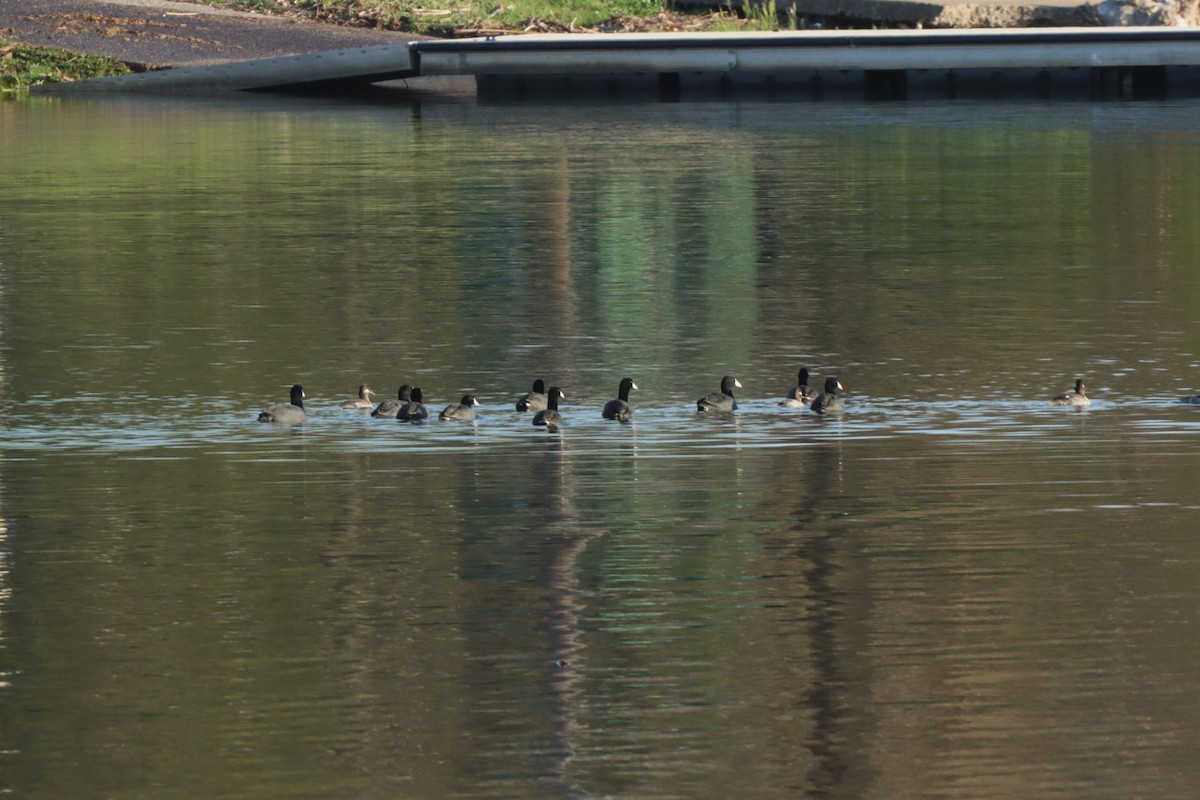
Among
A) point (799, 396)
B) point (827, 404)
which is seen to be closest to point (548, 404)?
point (799, 396)

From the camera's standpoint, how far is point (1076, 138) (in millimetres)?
47125

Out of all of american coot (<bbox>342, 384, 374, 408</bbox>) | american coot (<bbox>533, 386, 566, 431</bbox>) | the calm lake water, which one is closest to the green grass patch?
the calm lake water

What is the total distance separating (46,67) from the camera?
66.8 m

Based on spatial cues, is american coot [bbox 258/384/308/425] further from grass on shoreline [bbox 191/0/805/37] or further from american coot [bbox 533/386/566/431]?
grass on shoreline [bbox 191/0/805/37]

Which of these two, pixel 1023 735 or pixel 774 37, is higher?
pixel 774 37

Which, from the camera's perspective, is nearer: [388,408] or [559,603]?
[559,603]

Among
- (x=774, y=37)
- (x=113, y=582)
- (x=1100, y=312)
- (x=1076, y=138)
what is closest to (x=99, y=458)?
(x=113, y=582)

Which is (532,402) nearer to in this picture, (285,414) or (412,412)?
(412,412)

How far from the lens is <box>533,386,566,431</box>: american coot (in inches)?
748

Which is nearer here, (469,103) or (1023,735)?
(1023,735)

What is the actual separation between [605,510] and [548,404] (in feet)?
12.0

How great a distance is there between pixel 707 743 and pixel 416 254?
66.6ft

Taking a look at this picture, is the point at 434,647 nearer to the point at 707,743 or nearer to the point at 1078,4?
the point at 707,743

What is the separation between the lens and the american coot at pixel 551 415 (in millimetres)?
19000
